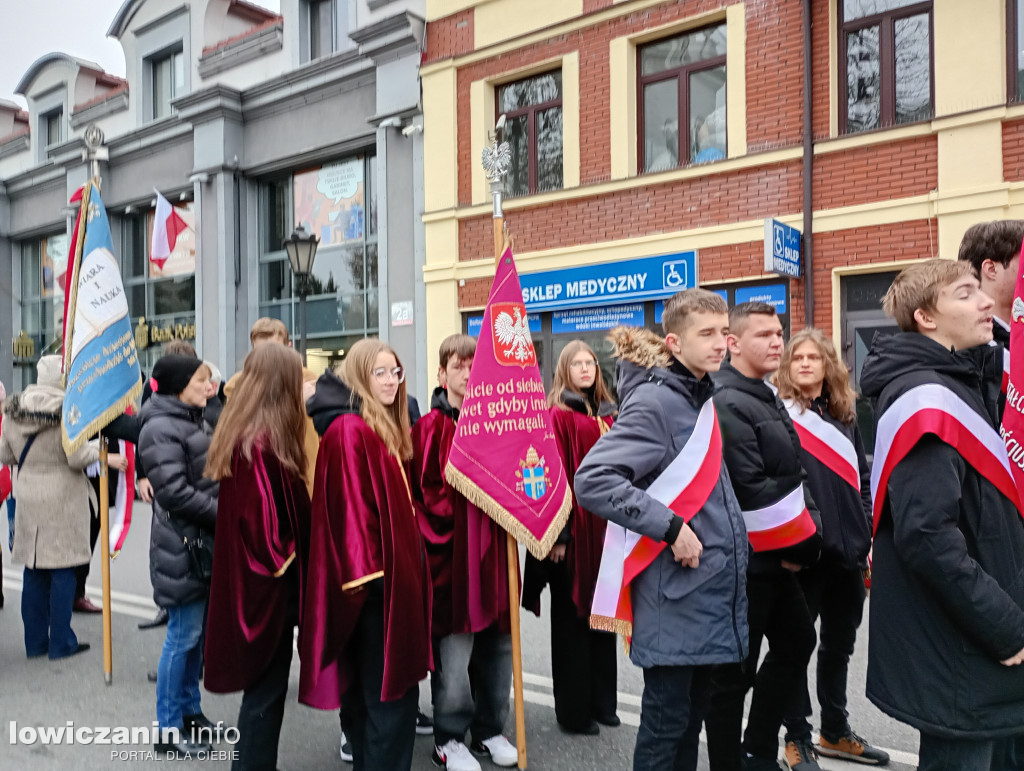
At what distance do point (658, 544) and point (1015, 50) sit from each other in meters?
8.93

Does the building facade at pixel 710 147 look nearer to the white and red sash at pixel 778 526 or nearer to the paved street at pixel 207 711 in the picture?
the paved street at pixel 207 711

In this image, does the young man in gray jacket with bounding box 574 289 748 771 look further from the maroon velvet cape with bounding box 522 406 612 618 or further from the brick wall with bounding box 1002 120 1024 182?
the brick wall with bounding box 1002 120 1024 182

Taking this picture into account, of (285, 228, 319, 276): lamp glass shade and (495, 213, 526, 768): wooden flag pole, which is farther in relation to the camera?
(285, 228, 319, 276): lamp glass shade

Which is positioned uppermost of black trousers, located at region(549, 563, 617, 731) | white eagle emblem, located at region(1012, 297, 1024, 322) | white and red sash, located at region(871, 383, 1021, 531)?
white eagle emblem, located at region(1012, 297, 1024, 322)

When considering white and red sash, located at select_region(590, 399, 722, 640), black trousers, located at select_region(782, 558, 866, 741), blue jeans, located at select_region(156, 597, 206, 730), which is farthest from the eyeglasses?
black trousers, located at select_region(782, 558, 866, 741)

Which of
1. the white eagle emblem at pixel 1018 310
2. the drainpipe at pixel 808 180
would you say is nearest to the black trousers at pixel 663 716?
the white eagle emblem at pixel 1018 310

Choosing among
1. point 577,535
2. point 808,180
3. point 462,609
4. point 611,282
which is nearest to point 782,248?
point 808,180

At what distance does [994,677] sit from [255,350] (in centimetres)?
286

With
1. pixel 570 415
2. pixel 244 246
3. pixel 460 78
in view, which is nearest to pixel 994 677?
pixel 570 415

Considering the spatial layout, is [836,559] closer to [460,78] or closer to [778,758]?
[778,758]

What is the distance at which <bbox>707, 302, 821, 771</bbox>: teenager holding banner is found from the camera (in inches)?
128

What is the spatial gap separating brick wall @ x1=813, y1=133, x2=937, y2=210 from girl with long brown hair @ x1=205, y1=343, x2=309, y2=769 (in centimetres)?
845

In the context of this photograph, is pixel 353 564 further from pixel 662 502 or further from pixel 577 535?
pixel 577 535

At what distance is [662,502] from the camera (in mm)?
2916
